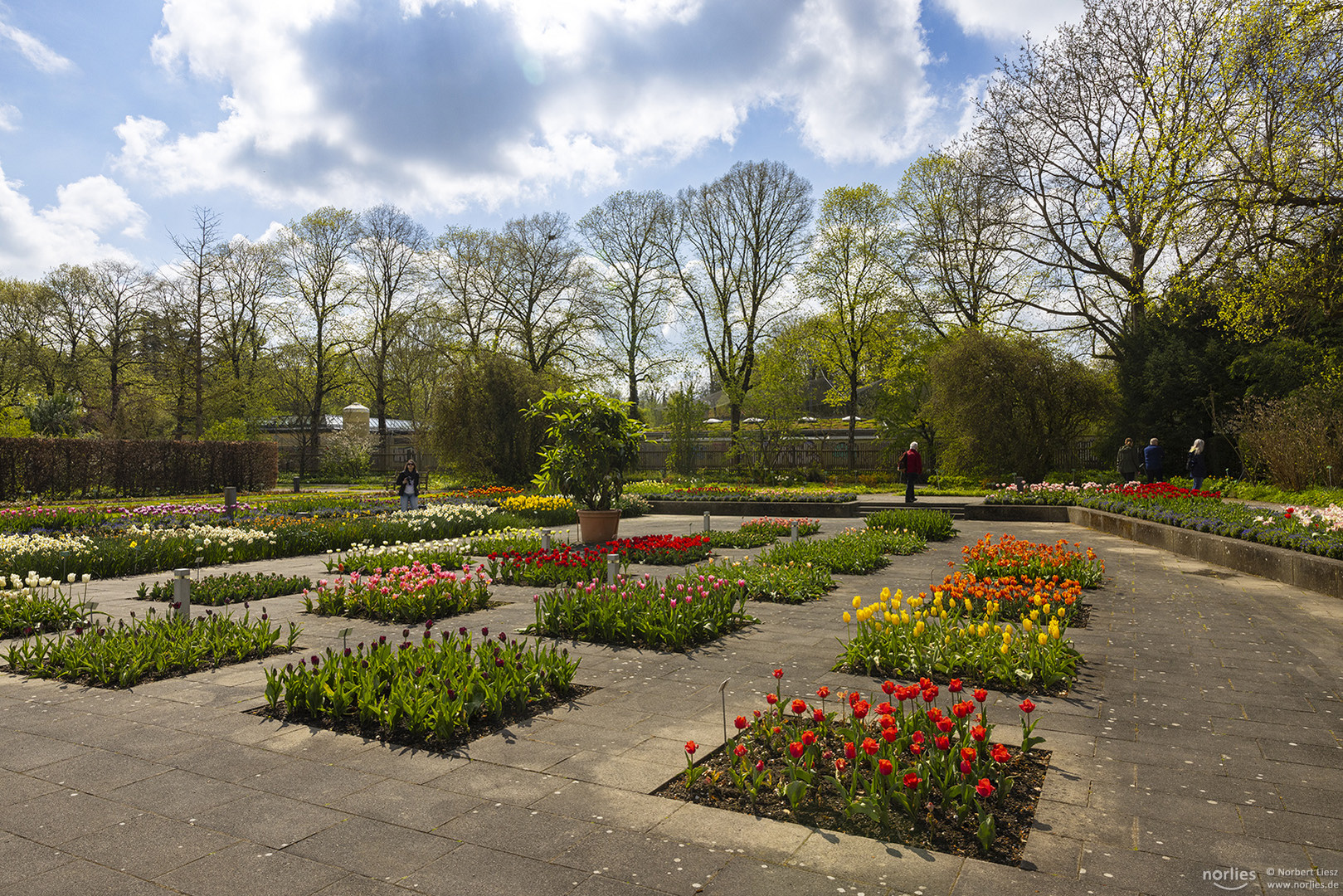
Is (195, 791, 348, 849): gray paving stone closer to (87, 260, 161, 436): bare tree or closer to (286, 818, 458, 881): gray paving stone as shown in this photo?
(286, 818, 458, 881): gray paving stone

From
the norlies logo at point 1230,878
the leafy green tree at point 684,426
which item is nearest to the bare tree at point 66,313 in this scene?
the leafy green tree at point 684,426

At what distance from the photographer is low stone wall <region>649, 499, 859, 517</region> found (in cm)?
1836

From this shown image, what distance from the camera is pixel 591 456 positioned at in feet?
37.7

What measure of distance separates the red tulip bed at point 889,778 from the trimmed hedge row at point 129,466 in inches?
945

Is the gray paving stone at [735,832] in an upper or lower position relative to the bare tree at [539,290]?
lower

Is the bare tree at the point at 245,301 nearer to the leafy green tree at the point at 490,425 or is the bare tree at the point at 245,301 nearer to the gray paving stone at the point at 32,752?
the leafy green tree at the point at 490,425

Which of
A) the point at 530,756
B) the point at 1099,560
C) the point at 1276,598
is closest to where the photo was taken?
the point at 530,756

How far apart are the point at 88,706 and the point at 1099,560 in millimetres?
9930

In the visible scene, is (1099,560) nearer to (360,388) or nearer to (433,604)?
(433,604)

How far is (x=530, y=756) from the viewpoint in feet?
11.3

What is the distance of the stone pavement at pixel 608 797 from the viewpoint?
93.8 inches

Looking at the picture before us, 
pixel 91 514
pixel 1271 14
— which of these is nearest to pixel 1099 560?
pixel 1271 14

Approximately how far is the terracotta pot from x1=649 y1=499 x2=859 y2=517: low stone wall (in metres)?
6.62

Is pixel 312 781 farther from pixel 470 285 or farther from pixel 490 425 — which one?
pixel 470 285
